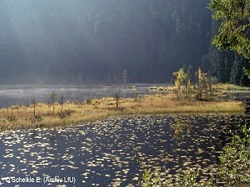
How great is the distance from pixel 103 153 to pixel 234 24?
17130 mm

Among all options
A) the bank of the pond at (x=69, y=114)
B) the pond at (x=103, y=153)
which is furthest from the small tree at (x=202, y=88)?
the pond at (x=103, y=153)

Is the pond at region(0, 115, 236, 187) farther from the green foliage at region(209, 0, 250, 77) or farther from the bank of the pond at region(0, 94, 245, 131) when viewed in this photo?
the green foliage at region(209, 0, 250, 77)

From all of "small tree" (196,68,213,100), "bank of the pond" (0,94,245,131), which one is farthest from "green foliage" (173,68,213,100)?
"bank of the pond" (0,94,245,131)

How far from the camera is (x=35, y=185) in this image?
21672 millimetres

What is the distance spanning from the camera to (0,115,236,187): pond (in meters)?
23.0

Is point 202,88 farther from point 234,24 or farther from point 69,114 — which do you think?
point 234,24

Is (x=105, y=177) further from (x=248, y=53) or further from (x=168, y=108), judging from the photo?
(x=168, y=108)

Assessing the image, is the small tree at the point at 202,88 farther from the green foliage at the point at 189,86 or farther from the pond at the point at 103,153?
the pond at the point at 103,153

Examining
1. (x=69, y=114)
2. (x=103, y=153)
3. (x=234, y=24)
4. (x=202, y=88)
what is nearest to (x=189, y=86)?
(x=202, y=88)

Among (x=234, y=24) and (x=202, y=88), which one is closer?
(x=234, y=24)

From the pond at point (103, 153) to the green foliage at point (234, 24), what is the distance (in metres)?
9.51

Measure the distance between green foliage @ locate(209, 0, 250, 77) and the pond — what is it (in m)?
9.51

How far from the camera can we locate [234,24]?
17344 mm

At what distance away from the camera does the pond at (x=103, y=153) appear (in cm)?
2303
